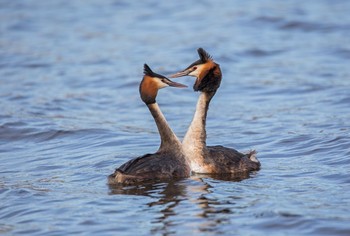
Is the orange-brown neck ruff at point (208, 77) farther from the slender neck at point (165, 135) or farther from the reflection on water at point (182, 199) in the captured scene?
the reflection on water at point (182, 199)

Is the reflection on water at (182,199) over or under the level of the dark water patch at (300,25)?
under

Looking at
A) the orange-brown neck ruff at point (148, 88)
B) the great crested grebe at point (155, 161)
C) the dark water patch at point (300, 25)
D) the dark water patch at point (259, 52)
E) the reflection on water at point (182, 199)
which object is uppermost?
the dark water patch at point (300, 25)

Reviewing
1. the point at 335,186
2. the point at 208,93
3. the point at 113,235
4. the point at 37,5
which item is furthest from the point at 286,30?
the point at 113,235

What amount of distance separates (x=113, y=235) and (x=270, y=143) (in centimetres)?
474

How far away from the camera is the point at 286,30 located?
2208 cm

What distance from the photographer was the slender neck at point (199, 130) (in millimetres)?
10766

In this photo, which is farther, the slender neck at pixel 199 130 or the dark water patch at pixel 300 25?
the dark water patch at pixel 300 25

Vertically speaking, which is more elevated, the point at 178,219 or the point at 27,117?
the point at 27,117

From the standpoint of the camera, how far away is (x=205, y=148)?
10.7 metres

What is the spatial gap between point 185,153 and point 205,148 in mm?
286

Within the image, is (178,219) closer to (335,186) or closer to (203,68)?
(335,186)

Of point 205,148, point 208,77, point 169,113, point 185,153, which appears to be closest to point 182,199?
point 185,153

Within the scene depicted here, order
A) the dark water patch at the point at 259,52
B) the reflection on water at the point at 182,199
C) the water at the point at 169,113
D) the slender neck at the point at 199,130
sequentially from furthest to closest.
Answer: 1. the dark water patch at the point at 259,52
2. the slender neck at the point at 199,130
3. the water at the point at 169,113
4. the reflection on water at the point at 182,199

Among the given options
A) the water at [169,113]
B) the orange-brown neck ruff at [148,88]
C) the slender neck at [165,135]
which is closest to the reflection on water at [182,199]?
the water at [169,113]
